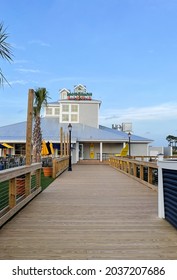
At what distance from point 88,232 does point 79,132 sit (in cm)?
3163

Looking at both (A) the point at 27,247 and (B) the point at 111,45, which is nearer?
(A) the point at 27,247

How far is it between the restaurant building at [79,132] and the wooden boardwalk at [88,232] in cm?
2592

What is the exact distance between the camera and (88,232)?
16.6 feet

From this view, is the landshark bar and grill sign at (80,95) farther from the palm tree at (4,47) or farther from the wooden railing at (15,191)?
the palm tree at (4,47)

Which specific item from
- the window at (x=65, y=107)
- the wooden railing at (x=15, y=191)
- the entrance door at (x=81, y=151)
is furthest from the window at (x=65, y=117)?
the wooden railing at (x=15, y=191)

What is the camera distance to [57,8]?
553 inches

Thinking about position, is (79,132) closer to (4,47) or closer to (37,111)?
(37,111)

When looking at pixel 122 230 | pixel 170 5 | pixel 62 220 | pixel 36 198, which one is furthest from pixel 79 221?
pixel 170 5

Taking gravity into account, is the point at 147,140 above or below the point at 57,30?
below

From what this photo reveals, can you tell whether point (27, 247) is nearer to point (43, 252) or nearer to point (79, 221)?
point (43, 252)

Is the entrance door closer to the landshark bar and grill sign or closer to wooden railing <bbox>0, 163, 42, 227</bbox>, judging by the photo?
the landshark bar and grill sign

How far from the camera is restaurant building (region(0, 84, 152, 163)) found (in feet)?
113

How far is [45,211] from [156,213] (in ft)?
7.47

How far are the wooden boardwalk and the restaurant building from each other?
1021 inches
